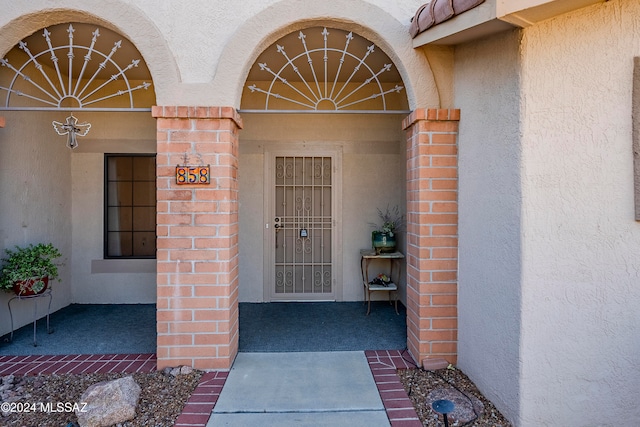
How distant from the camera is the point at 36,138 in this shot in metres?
4.94

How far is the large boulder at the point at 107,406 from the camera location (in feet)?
8.82

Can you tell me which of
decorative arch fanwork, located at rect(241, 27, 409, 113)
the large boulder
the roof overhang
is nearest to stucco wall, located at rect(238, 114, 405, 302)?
decorative arch fanwork, located at rect(241, 27, 409, 113)

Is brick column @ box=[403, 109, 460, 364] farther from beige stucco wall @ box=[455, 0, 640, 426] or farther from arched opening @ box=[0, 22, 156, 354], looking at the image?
arched opening @ box=[0, 22, 156, 354]

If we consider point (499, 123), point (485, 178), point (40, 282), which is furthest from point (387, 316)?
point (40, 282)

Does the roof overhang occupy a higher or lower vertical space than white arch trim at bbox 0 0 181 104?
lower

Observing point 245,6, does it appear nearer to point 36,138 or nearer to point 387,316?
point 36,138

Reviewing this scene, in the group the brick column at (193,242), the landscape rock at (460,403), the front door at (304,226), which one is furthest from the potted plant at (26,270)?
the landscape rock at (460,403)

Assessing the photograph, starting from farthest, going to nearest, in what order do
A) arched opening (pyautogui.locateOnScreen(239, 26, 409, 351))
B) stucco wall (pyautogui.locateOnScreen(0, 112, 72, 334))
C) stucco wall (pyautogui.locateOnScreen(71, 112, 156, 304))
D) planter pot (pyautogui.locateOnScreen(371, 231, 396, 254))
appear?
1. arched opening (pyautogui.locateOnScreen(239, 26, 409, 351))
2. stucco wall (pyautogui.locateOnScreen(71, 112, 156, 304))
3. planter pot (pyautogui.locateOnScreen(371, 231, 396, 254))
4. stucco wall (pyautogui.locateOnScreen(0, 112, 72, 334))

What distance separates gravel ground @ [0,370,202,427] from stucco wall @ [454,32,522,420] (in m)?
2.57

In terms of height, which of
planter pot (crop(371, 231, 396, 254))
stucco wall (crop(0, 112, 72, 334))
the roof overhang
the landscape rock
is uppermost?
the roof overhang

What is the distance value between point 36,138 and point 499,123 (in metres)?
5.71

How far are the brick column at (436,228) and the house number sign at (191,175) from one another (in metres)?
2.07

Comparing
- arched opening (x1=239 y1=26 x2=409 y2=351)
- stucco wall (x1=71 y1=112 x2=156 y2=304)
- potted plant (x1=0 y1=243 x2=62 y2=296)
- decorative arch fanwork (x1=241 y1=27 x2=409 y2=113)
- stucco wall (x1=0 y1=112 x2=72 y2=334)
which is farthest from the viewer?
arched opening (x1=239 y1=26 x2=409 y2=351)

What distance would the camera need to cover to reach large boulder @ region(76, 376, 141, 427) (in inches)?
106
